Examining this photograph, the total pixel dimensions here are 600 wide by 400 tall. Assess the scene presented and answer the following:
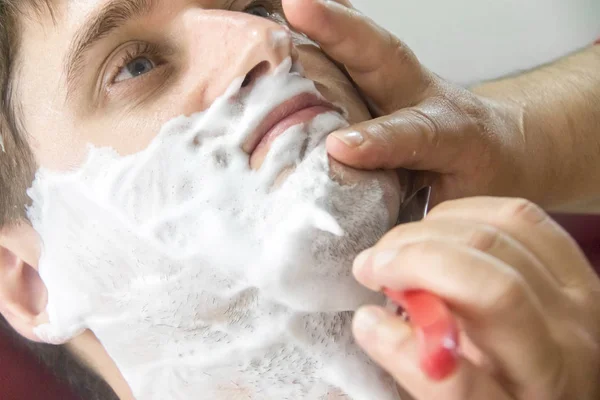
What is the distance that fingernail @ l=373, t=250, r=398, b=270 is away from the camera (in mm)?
420

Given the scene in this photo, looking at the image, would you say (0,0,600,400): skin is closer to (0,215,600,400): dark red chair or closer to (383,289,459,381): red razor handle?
(383,289,459,381): red razor handle

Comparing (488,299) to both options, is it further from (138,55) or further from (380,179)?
(138,55)

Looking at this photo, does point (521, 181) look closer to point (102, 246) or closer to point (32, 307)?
point (102, 246)

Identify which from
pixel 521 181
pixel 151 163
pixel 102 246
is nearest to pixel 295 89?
pixel 151 163

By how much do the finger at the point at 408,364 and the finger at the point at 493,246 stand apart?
4 centimetres

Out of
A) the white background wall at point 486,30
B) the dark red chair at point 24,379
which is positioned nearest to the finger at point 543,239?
the dark red chair at point 24,379

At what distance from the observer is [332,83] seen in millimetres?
713

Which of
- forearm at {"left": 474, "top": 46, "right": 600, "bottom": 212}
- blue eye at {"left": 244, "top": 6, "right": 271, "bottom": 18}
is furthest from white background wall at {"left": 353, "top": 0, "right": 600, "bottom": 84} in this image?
blue eye at {"left": 244, "top": 6, "right": 271, "bottom": 18}

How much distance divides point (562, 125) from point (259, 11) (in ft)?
1.83

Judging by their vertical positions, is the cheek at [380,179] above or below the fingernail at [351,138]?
below

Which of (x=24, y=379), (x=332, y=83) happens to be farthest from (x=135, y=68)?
(x=24, y=379)

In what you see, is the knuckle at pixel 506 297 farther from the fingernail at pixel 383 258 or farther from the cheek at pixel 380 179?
the cheek at pixel 380 179

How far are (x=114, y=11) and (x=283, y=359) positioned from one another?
16.9 inches

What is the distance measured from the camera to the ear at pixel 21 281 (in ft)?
A: 2.37
